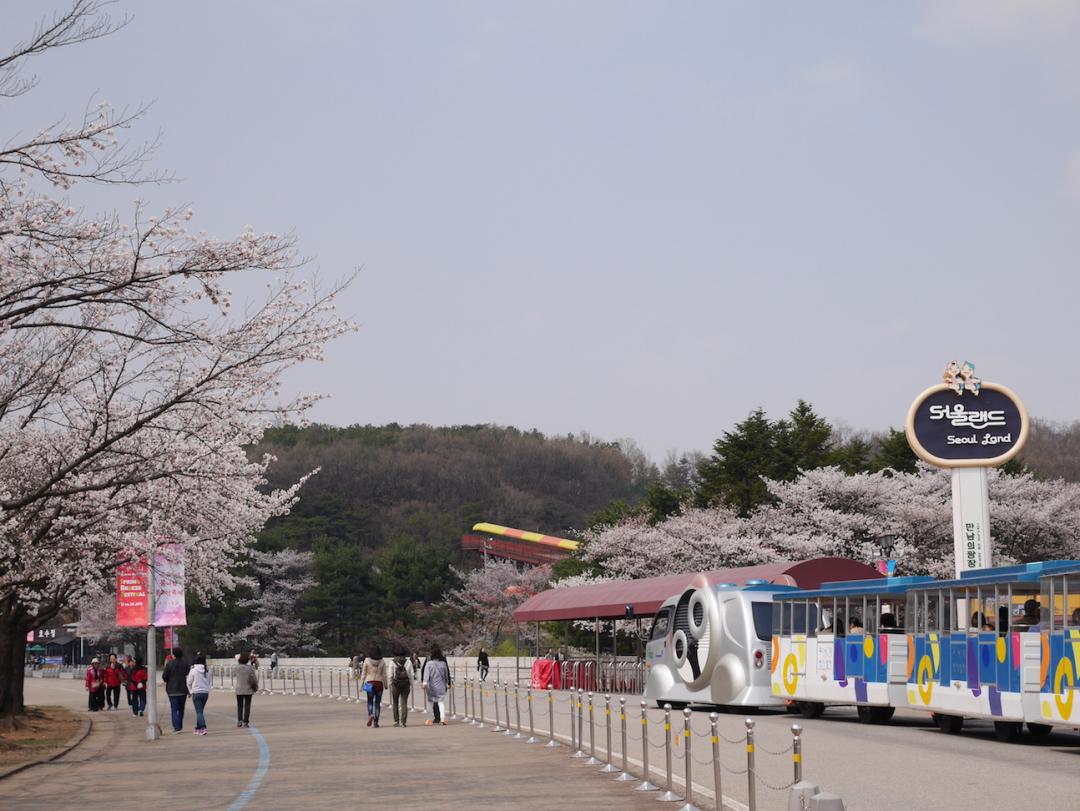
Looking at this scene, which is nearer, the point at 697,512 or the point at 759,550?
the point at 759,550

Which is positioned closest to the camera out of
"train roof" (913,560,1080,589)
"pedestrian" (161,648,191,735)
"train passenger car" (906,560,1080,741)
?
"train roof" (913,560,1080,589)

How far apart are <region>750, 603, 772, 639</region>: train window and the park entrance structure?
2.35 m

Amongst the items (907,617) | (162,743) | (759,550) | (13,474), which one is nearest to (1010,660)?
(907,617)

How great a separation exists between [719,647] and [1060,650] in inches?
479

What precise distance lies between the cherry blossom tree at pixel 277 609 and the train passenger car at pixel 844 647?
205 ft

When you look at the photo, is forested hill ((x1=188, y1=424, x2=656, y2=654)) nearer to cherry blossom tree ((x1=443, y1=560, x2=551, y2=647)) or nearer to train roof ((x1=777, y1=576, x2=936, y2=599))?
cherry blossom tree ((x1=443, y1=560, x2=551, y2=647))

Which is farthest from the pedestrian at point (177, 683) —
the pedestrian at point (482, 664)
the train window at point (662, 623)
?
the pedestrian at point (482, 664)

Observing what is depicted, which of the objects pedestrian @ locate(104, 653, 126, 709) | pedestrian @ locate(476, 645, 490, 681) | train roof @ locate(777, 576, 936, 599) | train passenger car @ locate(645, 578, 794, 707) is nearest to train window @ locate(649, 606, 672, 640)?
train passenger car @ locate(645, 578, 794, 707)

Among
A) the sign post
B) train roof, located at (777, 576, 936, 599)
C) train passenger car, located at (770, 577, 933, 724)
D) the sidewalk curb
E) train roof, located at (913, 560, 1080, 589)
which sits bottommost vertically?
the sidewalk curb

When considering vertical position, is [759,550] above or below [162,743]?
above

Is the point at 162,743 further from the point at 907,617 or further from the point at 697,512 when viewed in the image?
the point at 697,512

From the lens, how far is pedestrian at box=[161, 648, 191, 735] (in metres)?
29.7

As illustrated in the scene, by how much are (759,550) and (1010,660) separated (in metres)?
34.4

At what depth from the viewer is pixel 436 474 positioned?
465 ft
